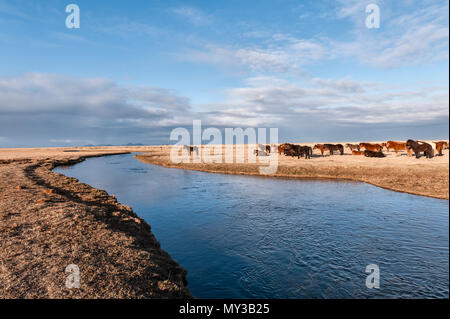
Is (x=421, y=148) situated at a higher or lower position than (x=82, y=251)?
higher

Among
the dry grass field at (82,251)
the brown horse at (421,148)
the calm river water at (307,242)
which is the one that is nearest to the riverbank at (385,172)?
the dry grass field at (82,251)

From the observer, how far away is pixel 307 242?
11992mm

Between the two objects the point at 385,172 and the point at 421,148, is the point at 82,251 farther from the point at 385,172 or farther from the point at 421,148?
the point at 421,148

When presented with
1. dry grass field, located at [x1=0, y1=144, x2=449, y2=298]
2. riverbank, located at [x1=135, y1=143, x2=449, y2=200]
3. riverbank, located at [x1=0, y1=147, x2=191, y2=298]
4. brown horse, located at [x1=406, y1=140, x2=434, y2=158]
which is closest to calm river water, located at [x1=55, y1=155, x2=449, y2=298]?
riverbank, located at [x1=135, y1=143, x2=449, y2=200]

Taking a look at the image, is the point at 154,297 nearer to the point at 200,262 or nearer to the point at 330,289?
the point at 200,262

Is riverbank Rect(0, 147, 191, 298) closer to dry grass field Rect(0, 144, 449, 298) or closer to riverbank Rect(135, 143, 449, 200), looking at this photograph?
dry grass field Rect(0, 144, 449, 298)

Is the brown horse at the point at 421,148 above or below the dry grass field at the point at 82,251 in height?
above

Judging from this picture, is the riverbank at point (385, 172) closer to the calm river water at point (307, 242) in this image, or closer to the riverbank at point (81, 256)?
the calm river water at point (307, 242)

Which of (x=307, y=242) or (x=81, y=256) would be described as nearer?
(x=81, y=256)

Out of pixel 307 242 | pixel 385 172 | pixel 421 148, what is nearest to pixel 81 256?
pixel 307 242

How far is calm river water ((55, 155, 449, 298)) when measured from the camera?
8.20 metres

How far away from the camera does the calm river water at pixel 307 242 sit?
8203 mm

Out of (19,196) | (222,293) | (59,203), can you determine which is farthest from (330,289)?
(19,196)

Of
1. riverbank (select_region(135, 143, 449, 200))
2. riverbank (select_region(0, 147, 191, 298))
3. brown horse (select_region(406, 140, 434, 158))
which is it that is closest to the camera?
riverbank (select_region(0, 147, 191, 298))
